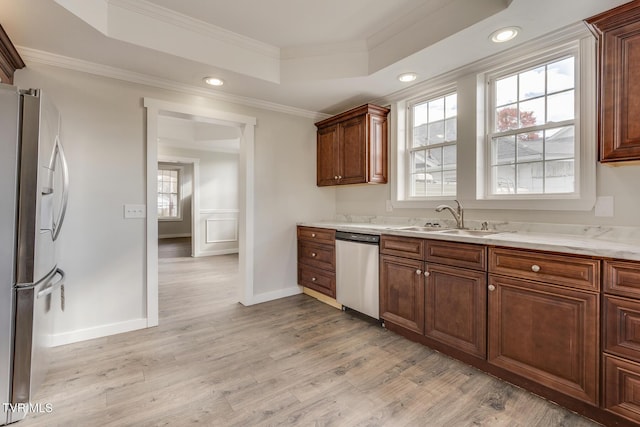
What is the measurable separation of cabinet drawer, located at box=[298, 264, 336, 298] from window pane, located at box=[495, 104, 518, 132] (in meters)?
2.15

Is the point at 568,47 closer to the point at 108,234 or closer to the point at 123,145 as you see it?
the point at 123,145

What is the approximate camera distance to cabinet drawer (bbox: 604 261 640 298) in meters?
1.42

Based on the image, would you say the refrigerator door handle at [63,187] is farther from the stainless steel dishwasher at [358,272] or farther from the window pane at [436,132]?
the window pane at [436,132]

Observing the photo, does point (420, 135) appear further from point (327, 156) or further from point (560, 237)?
point (560, 237)

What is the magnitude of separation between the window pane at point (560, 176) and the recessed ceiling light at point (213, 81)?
2974 millimetres

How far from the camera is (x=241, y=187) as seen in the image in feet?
11.7

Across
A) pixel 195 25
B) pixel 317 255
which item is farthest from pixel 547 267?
pixel 195 25

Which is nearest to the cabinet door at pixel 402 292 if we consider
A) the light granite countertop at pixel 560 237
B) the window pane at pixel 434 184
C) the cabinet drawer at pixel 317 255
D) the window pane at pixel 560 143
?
the light granite countertop at pixel 560 237

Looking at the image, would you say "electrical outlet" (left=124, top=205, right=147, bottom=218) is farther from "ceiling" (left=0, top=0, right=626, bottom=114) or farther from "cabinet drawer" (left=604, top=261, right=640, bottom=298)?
"cabinet drawer" (left=604, top=261, right=640, bottom=298)

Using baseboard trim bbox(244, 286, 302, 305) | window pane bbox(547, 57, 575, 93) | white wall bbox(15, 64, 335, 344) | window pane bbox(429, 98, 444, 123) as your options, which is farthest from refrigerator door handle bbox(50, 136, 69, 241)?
window pane bbox(547, 57, 575, 93)

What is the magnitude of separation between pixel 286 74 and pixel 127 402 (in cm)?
290

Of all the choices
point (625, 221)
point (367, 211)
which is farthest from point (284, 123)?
point (625, 221)

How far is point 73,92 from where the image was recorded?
253 cm

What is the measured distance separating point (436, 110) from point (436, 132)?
23cm
